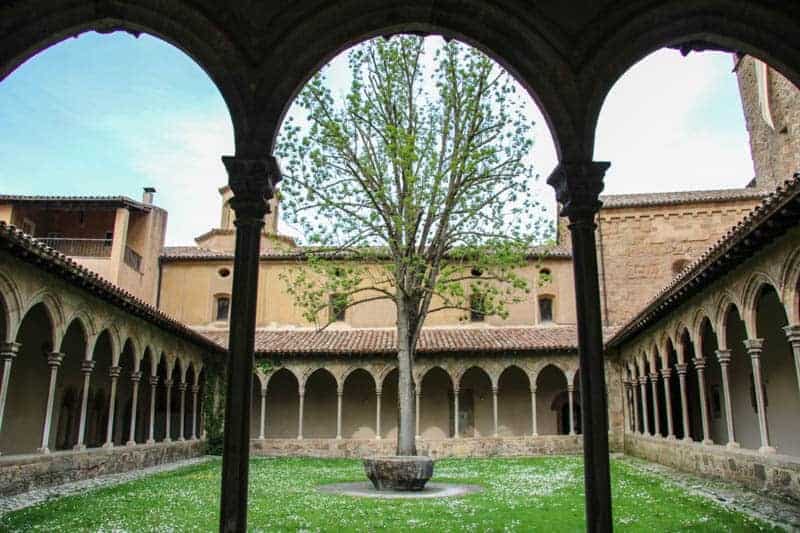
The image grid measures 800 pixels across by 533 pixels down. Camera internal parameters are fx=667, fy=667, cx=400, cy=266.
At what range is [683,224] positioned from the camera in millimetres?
26703

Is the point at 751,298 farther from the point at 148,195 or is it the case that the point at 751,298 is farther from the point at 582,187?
the point at 148,195

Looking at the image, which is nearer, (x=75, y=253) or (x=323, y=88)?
(x=323, y=88)

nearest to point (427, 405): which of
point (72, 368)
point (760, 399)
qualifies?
point (72, 368)

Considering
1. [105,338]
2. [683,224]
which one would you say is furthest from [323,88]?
[683,224]

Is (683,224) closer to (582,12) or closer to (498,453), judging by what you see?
(498,453)

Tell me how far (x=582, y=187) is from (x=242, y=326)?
2.76 metres

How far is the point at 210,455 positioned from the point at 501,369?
1080 centimetres

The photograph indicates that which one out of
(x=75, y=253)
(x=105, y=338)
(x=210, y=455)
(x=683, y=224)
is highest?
(x=683, y=224)

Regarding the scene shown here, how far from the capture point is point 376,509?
9578 mm

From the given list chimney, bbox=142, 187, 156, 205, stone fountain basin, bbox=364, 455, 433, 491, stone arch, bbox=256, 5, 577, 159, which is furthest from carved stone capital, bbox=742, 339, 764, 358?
chimney, bbox=142, 187, 156, 205

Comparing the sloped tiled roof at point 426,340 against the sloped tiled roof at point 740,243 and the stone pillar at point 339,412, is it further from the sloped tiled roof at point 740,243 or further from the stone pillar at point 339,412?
the sloped tiled roof at point 740,243

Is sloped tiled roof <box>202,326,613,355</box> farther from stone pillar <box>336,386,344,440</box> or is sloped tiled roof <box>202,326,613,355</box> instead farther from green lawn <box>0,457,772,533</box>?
green lawn <box>0,457,772,533</box>

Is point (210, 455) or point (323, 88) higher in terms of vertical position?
point (323, 88)

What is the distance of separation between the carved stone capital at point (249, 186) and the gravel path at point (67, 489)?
741 centimetres
